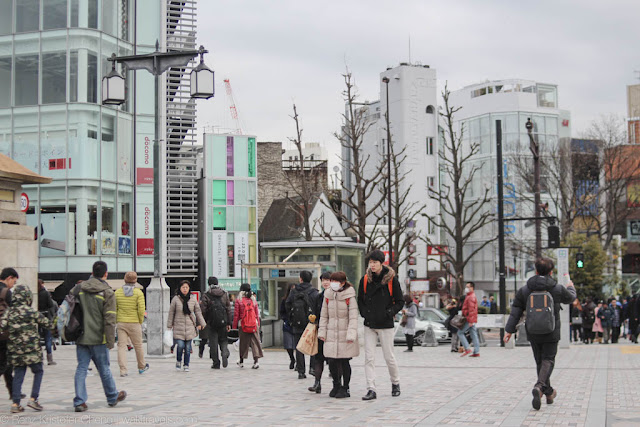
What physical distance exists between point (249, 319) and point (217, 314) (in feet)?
2.11

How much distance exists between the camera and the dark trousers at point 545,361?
1006 cm

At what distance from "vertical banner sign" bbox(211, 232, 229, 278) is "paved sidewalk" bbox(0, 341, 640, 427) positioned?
39.2m

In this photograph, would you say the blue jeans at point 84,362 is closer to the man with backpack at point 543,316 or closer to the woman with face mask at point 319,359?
the woman with face mask at point 319,359

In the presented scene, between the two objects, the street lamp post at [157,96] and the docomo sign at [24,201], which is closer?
the street lamp post at [157,96]

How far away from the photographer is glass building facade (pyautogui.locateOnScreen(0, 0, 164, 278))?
38.2 m

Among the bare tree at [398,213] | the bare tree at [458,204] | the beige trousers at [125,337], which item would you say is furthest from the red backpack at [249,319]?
the bare tree at [458,204]

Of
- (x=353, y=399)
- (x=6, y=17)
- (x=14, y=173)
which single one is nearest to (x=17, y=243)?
(x=14, y=173)

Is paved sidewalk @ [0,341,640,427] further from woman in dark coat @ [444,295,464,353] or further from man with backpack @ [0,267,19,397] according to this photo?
woman in dark coat @ [444,295,464,353]

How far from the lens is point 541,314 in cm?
1005

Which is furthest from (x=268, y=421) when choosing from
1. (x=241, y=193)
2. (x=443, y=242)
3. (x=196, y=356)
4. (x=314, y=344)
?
(x=443, y=242)

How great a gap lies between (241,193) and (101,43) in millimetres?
21487

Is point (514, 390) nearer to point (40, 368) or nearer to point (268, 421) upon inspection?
point (268, 421)

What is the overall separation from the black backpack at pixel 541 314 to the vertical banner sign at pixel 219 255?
156ft

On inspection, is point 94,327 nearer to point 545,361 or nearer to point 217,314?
point 545,361
